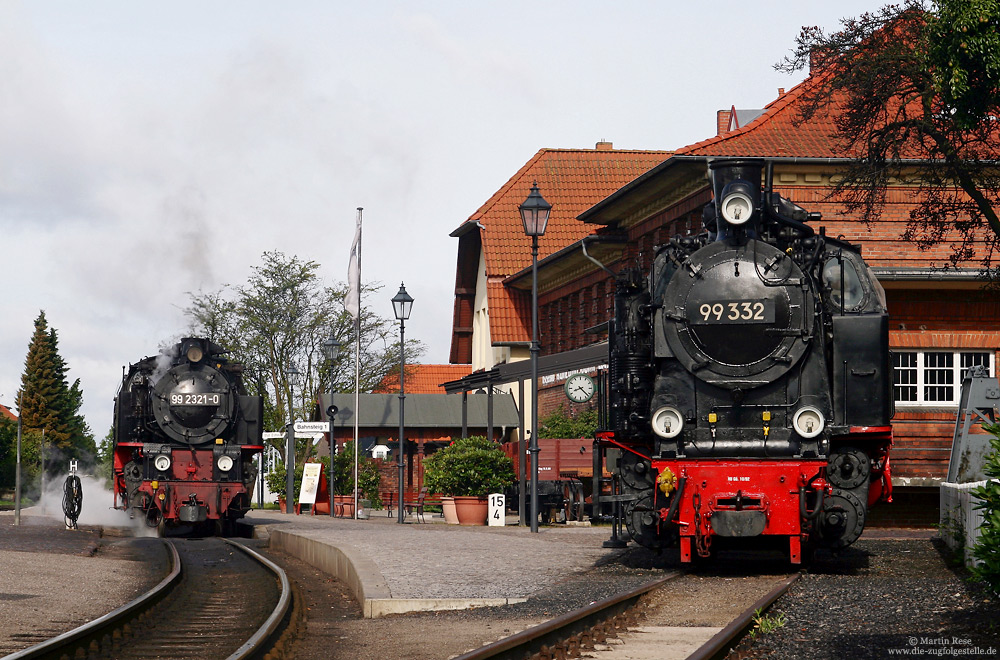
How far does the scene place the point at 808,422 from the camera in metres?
12.6

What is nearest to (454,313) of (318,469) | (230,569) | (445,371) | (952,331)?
(445,371)

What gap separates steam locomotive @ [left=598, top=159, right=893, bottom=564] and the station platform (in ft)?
5.05

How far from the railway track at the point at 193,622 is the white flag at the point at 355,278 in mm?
19646

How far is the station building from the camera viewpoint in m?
21.9

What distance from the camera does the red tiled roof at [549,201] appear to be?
44719 millimetres

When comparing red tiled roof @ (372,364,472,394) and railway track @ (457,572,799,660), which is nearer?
railway track @ (457,572,799,660)

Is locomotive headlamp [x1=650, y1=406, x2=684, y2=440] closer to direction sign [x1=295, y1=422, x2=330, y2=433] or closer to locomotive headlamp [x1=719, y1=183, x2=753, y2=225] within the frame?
locomotive headlamp [x1=719, y1=183, x2=753, y2=225]

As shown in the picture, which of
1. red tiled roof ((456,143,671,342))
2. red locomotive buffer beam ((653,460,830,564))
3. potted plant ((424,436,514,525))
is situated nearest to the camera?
red locomotive buffer beam ((653,460,830,564))

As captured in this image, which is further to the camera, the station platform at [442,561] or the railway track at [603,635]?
the station platform at [442,561]

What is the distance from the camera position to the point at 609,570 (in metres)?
13.7

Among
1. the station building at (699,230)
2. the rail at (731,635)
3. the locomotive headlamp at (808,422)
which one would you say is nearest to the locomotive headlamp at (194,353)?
the station building at (699,230)

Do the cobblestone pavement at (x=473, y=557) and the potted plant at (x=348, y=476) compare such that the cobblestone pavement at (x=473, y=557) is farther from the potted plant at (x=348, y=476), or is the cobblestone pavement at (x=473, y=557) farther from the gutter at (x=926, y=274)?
the potted plant at (x=348, y=476)

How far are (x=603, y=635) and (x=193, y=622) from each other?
3.90 m

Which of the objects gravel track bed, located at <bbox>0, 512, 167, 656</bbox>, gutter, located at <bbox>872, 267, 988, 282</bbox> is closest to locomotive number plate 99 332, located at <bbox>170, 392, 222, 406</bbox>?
gravel track bed, located at <bbox>0, 512, 167, 656</bbox>
